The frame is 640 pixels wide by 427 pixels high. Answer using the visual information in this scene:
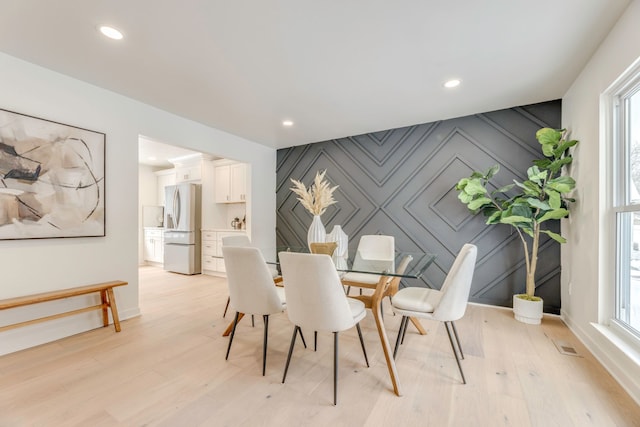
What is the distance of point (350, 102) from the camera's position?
3.13 meters

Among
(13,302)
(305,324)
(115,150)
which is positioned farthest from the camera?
(115,150)

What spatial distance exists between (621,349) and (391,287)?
1511 millimetres

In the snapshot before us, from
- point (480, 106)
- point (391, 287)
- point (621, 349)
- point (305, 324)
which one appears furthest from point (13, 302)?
point (480, 106)

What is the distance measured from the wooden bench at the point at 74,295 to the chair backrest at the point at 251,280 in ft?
4.88

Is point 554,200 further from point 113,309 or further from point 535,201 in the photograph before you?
point 113,309

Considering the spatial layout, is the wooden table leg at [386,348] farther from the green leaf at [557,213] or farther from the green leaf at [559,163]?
the green leaf at [559,163]

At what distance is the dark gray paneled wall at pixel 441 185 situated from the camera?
128 inches

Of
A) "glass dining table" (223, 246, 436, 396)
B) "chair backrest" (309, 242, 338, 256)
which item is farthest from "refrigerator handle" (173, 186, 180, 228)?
"chair backrest" (309, 242, 338, 256)

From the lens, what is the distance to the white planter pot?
9.24 feet

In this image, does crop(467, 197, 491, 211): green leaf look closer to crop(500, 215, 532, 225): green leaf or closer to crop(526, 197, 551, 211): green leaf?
crop(500, 215, 532, 225): green leaf

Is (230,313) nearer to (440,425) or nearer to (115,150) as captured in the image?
(115,150)

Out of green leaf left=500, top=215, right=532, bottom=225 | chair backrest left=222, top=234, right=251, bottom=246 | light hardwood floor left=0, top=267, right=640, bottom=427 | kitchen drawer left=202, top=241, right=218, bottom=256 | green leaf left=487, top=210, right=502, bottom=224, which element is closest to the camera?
light hardwood floor left=0, top=267, right=640, bottom=427

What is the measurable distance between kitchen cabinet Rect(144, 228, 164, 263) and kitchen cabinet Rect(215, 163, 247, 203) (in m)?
1.98

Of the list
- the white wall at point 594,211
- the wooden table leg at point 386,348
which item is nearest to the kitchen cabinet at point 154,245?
the wooden table leg at point 386,348
